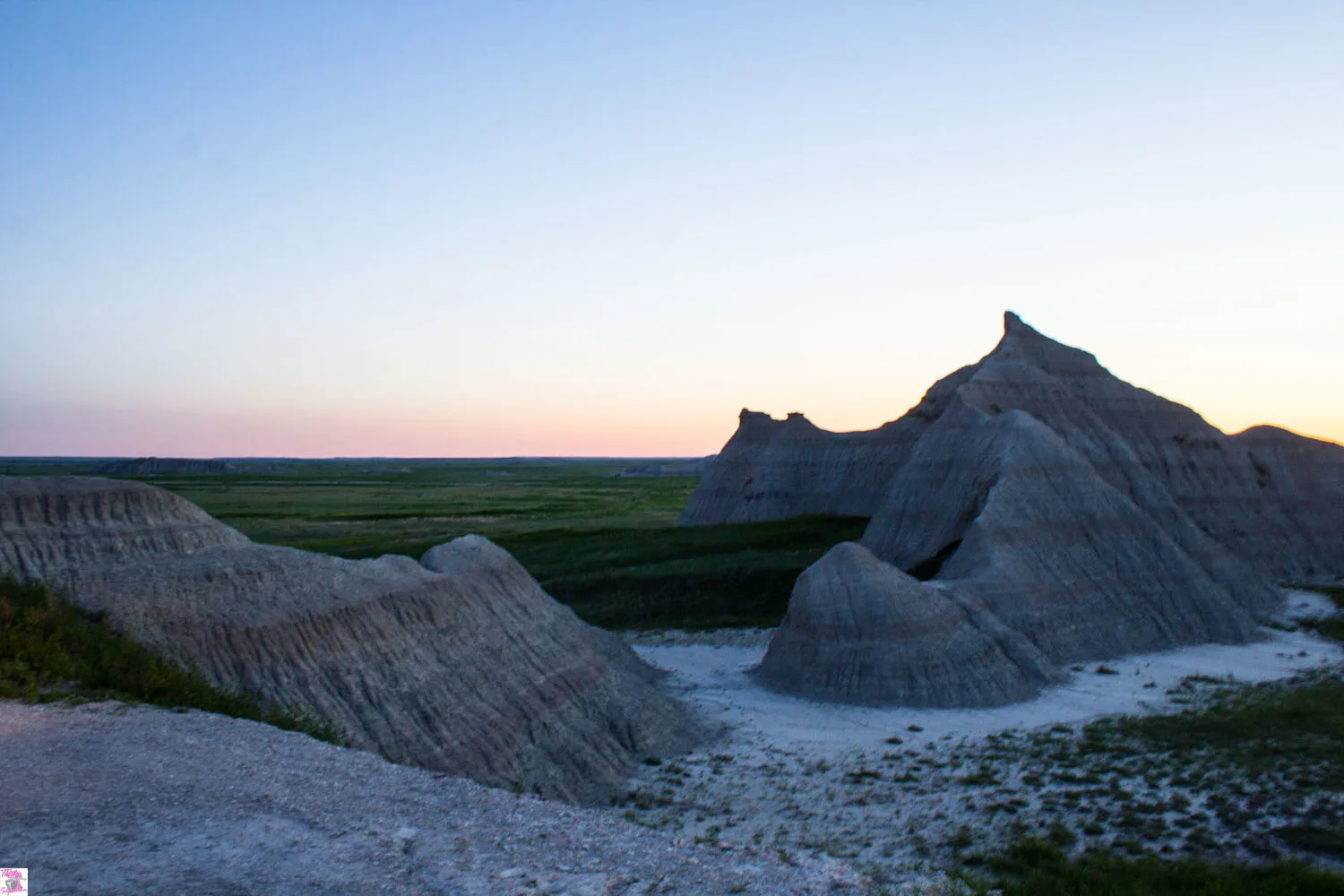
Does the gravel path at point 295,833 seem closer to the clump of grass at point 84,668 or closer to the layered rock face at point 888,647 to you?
the clump of grass at point 84,668

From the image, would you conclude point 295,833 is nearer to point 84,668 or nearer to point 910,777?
point 84,668

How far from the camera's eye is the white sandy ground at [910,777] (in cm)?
1573

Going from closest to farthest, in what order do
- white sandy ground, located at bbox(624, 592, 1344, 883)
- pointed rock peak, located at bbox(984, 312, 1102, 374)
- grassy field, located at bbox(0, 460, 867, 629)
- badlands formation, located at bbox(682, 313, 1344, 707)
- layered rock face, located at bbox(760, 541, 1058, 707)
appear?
white sandy ground, located at bbox(624, 592, 1344, 883)
layered rock face, located at bbox(760, 541, 1058, 707)
badlands formation, located at bbox(682, 313, 1344, 707)
grassy field, located at bbox(0, 460, 867, 629)
pointed rock peak, located at bbox(984, 312, 1102, 374)

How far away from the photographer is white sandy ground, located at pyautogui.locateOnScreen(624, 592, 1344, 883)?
1573cm

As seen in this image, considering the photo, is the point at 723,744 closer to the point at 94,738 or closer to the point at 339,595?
the point at 339,595

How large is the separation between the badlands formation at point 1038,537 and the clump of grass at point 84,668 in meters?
15.1

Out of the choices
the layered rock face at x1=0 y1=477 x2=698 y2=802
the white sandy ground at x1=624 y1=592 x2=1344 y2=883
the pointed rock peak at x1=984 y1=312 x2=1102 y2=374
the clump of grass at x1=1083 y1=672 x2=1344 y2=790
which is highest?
the pointed rock peak at x1=984 y1=312 x2=1102 y2=374

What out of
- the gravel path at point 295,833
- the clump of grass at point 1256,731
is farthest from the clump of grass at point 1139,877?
the gravel path at point 295,833

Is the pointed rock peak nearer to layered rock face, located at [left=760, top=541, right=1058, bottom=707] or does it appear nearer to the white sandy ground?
the white sandy ground

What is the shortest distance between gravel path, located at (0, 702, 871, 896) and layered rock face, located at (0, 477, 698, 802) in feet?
18.6

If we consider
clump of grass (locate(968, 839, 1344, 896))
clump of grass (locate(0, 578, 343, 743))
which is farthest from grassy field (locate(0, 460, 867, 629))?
clump of grass (locate(0, 578, 343, 743))

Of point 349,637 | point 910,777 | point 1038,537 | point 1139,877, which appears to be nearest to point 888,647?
point 910,777

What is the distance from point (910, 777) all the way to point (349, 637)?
36.4ft

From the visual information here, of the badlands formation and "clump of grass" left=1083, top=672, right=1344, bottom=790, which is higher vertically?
the badlands formation
